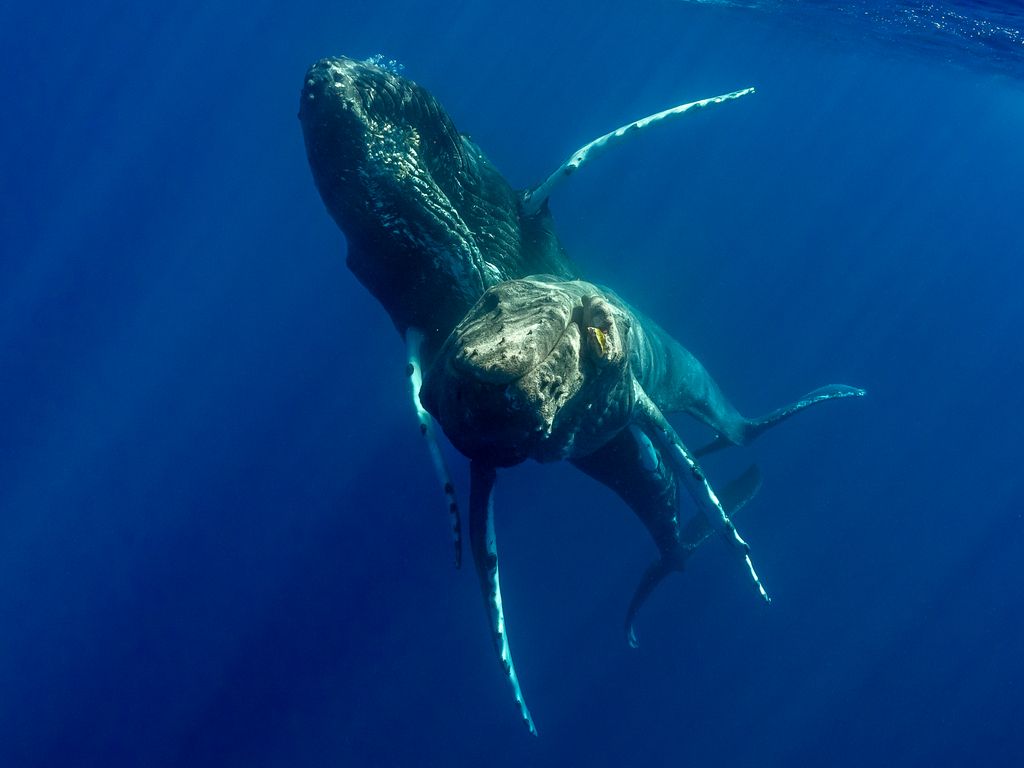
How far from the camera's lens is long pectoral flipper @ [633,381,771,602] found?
7031mm

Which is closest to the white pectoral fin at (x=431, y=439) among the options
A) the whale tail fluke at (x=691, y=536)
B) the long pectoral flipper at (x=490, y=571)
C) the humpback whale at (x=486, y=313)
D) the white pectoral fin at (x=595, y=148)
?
the humpback whale at (x=486, y=313)

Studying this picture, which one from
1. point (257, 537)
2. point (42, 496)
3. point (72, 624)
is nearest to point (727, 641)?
point (257, 537)

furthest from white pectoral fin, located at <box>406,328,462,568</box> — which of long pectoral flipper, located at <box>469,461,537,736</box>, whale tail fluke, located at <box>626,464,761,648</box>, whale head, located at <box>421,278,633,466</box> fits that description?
whale tail fluke, located at <box>626,464,761,648</box>

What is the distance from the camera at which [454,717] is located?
20906 millimetres

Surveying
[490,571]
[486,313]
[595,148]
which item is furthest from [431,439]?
[595,148]

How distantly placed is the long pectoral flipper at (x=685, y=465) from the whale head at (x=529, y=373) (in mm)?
1300

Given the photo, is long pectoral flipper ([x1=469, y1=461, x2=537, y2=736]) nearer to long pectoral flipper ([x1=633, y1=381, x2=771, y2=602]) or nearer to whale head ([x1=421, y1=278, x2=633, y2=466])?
whale head ([x1=421, y1=278, x2=633, y2=466])

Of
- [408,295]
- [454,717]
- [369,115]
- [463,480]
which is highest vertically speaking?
[369,115]

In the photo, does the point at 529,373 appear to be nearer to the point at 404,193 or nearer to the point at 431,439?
the point at 431,439

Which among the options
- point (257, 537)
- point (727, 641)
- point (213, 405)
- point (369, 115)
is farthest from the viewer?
point (213, 405)

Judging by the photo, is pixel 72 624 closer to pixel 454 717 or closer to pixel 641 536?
pixel 454 717

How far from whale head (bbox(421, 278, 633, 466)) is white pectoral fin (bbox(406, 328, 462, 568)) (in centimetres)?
163

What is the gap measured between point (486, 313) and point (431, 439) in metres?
2.45

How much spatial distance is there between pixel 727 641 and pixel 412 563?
419 inches
